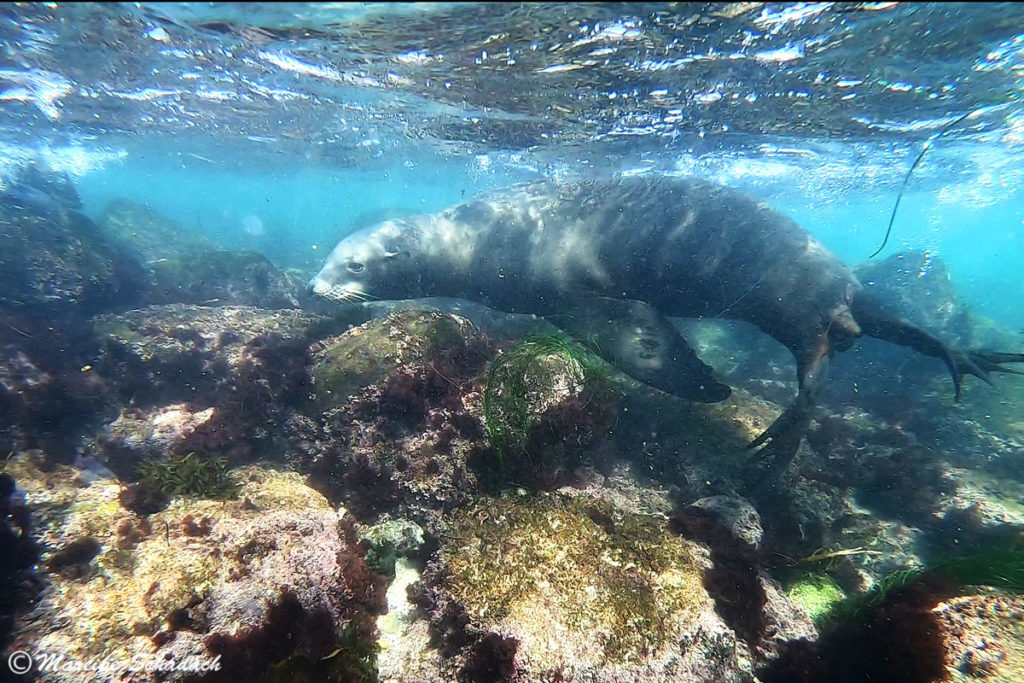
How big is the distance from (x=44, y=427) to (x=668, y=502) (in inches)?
270

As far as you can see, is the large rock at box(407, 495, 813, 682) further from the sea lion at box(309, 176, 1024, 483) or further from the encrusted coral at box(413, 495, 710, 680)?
the sea lion at box(309, 176, 1024, 483)

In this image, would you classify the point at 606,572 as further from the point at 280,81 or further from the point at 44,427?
the point at 280,81

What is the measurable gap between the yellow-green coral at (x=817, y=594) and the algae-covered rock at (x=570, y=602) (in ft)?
3.03

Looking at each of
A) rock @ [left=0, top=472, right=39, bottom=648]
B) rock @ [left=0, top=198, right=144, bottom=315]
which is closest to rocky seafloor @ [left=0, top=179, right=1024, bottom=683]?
rock @ [left=0, top=472, right=39, bottom=648]

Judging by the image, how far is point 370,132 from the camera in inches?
689

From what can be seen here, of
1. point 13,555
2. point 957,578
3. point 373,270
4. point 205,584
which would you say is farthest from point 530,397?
point 373,270

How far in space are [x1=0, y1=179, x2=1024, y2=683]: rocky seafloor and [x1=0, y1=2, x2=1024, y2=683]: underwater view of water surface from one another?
0.09 ft

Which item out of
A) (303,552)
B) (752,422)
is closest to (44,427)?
(303,552)

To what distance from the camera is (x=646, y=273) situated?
22.0ft

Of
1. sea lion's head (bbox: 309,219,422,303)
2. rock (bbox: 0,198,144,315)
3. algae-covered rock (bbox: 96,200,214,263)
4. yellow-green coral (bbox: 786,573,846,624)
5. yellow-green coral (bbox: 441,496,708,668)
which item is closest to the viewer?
yellow-green coral (bbox: 441,496,708,668)

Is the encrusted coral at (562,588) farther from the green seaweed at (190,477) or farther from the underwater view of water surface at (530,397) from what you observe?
the green seaweed at (190,477)

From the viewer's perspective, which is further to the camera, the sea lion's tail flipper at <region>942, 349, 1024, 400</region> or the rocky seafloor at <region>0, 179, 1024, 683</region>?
the sea lion's tail flipper at <region>942, 349, 1024, 400</region>

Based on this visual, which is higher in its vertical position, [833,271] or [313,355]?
[833,271]

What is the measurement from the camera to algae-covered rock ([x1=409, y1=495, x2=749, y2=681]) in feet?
8.61
